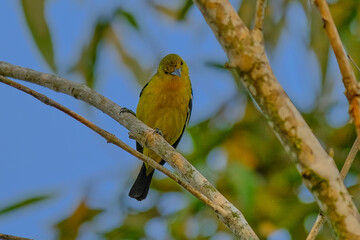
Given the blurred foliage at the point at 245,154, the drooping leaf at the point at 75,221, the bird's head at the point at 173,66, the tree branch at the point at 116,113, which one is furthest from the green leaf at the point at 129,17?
the tree branch at the point at 116,113

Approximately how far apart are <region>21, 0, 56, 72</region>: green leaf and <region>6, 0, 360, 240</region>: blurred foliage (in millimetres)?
987

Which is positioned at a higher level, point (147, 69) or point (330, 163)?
point (147, 69)

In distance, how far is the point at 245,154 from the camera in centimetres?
452

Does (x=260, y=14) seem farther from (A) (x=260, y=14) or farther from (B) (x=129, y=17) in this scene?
(B) (x=129, y=17)

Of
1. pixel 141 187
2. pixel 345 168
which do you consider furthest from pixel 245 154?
pixel 345 168

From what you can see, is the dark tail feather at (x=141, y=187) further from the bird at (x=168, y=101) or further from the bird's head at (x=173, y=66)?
the bird's head at (x=173, y=66)

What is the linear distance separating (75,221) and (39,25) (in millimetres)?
1571

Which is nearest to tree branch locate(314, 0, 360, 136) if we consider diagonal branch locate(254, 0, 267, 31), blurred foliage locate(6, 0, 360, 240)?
diagonal branch locate(254, 0, 267, 31)

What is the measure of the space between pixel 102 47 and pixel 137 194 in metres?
1.30

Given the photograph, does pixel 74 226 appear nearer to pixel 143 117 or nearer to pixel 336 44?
pixel 143 117

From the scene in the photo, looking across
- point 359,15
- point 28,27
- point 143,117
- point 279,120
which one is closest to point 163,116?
point 143,117

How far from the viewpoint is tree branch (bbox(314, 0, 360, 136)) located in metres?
1.60

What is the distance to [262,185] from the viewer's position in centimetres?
446

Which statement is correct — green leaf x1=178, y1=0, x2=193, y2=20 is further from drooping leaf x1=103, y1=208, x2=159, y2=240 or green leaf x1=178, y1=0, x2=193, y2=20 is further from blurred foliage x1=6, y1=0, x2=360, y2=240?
drooping leaf x1=103, y1=208, x2=159, y2=240
